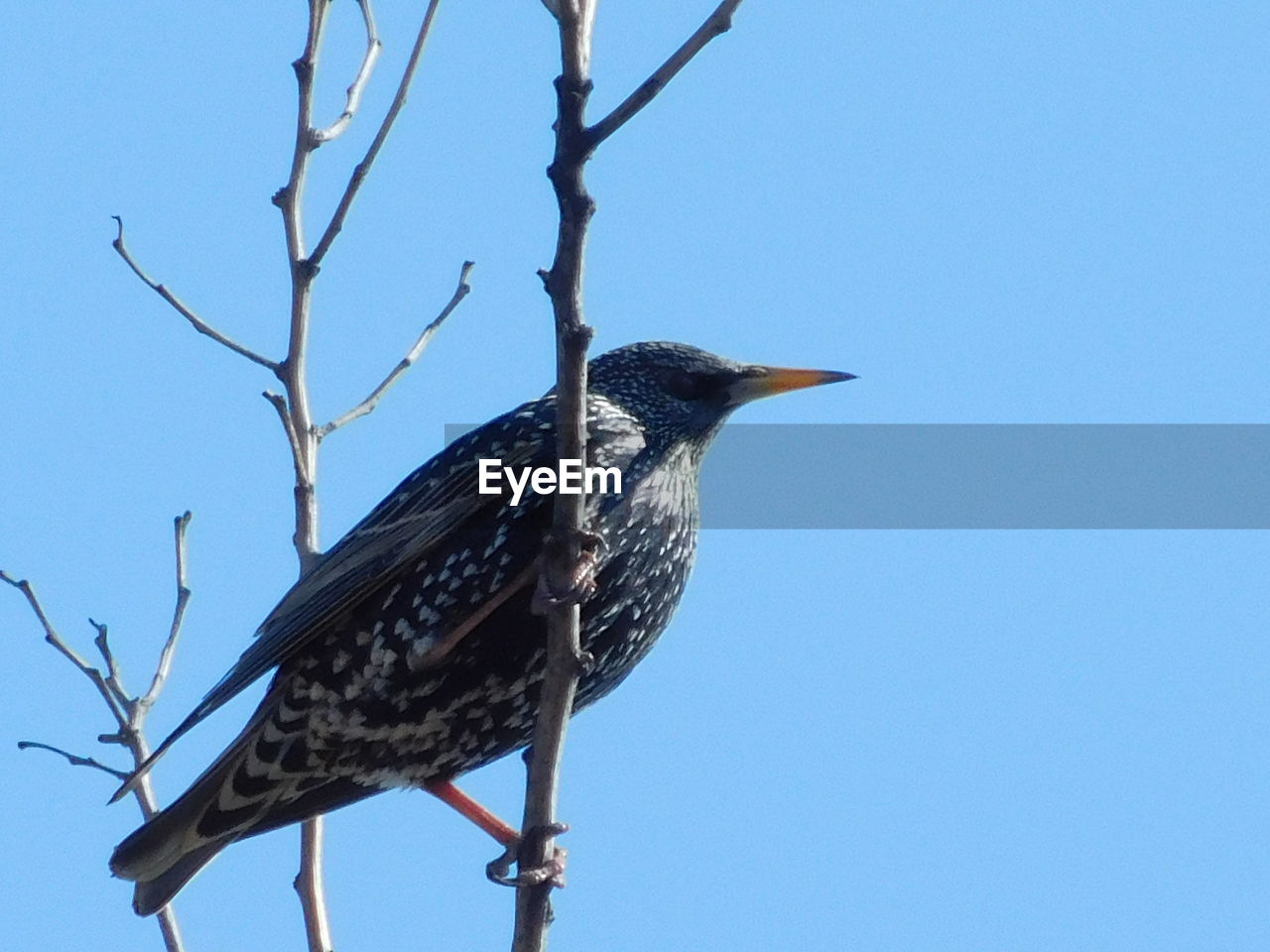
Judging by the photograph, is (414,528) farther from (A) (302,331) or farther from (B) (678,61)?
(B) (678,61)

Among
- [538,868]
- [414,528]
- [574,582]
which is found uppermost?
[414,528]

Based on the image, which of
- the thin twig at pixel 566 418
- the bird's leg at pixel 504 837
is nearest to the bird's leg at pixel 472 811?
the bird's leg at pixel 504 837

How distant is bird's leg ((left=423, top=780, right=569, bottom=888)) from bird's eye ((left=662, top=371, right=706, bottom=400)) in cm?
120

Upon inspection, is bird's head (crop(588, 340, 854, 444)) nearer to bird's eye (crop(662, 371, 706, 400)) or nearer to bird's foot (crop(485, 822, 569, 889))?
bird's eye (crop(662, 371, 706, 400))

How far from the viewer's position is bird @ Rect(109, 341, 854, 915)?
427 cm

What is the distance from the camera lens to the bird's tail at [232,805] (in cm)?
449

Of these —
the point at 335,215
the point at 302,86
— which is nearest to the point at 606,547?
the point at 335,215

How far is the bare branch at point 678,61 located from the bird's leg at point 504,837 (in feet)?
4.84

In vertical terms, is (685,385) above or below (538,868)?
above

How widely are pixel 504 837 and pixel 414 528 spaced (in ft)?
2.99

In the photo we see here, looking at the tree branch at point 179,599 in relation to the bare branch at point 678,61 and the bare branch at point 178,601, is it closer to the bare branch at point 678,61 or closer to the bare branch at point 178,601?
the bare branch at point 178,601

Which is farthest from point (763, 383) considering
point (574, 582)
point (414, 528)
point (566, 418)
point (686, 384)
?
point (566, 418)

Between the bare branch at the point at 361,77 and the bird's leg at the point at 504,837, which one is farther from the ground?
the bare branch at the point at 361,77

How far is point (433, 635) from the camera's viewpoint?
14.1ft
